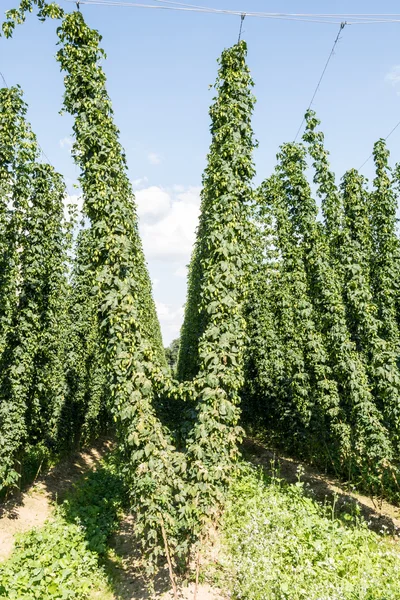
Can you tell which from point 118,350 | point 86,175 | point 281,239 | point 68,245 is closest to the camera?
point 118,350

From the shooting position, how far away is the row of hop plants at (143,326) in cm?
635

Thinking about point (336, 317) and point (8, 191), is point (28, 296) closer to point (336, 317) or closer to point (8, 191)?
point (8, 191)

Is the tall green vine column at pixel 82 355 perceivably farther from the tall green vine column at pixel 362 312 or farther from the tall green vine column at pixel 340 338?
the tall green vine column at pixel 362 312

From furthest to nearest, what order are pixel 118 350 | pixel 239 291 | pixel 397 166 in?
pixel 397 166 → pixel 239 291 → pixel 118 350

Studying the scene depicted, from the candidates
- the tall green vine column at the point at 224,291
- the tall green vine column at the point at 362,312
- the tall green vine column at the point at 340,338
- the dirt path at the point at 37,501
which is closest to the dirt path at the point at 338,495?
the tall green vine column at the point at 340,338

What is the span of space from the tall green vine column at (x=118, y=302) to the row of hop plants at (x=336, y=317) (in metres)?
3.51

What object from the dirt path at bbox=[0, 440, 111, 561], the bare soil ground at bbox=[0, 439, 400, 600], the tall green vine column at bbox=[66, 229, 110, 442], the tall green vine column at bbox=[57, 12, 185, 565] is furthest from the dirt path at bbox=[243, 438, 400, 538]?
the tall green vine column at bbox=[66, 229, 110, 442]

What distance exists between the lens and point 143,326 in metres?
7.21

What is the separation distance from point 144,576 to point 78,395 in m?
7.43

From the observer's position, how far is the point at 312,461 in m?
13.4

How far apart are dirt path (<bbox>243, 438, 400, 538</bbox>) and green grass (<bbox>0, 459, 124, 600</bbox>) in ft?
14.7

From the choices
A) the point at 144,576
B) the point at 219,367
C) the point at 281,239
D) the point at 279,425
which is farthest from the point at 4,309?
the point at 279,425

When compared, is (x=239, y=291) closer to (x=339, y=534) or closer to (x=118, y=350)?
(x=118, y=350)

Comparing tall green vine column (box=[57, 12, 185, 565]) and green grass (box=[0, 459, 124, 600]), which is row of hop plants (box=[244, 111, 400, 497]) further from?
green grass (box=[0, 459, 124, 600])
